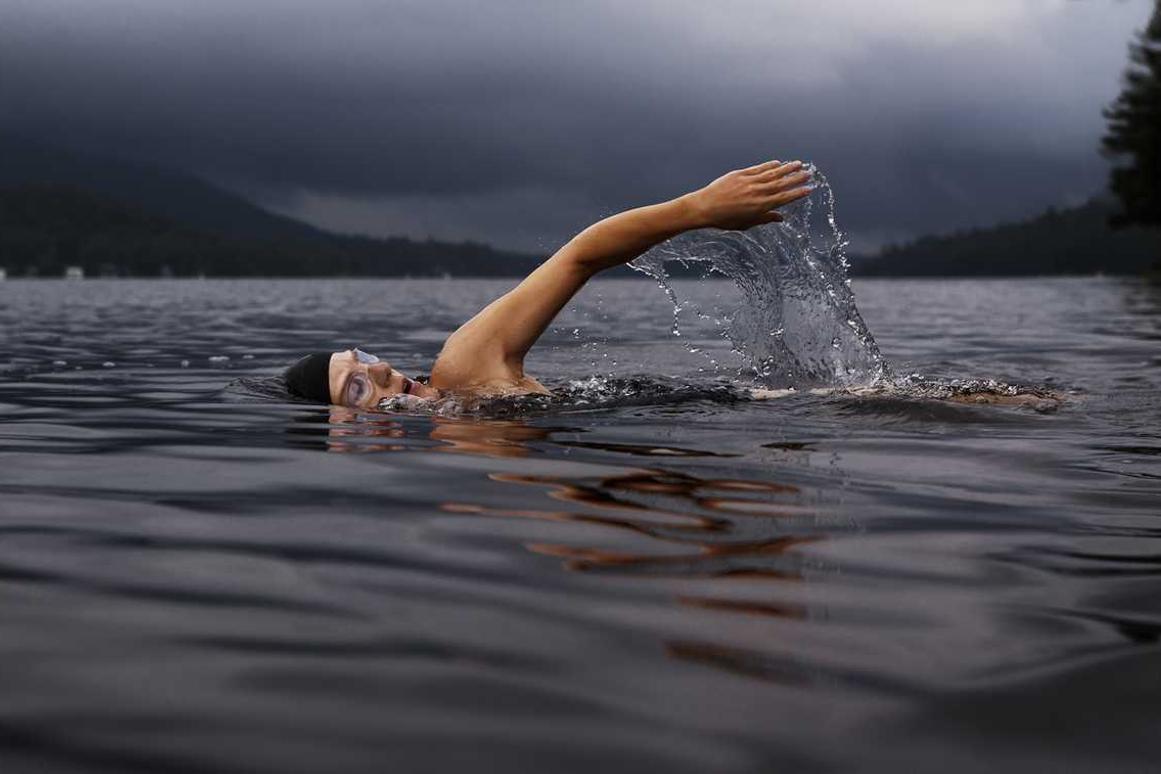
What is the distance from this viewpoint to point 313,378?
7.84 meters

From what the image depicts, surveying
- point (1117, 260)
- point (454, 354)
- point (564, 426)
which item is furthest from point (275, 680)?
point (1117, 260)

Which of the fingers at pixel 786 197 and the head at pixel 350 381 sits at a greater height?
the fingers at pixel 786 197

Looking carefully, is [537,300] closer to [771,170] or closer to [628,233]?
[628,233]

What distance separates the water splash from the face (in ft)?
5.50

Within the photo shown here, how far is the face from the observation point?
7645 mm

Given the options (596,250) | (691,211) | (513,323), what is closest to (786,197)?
(691,211)

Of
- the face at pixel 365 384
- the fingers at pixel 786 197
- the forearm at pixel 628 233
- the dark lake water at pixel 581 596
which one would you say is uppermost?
the fingers at pixel 786 197

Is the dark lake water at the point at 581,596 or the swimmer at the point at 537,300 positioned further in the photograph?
the swimmer at the point at 537,300

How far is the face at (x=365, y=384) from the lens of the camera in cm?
764

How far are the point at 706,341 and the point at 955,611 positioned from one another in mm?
14722

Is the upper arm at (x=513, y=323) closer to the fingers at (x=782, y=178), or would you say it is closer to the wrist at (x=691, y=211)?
the wrist at (x=691, y=211)

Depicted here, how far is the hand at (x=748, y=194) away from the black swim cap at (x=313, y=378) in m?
2.65

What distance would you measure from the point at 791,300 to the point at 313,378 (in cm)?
333

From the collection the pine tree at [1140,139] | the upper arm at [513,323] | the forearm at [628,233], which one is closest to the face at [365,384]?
the upper arm at [513,323]
